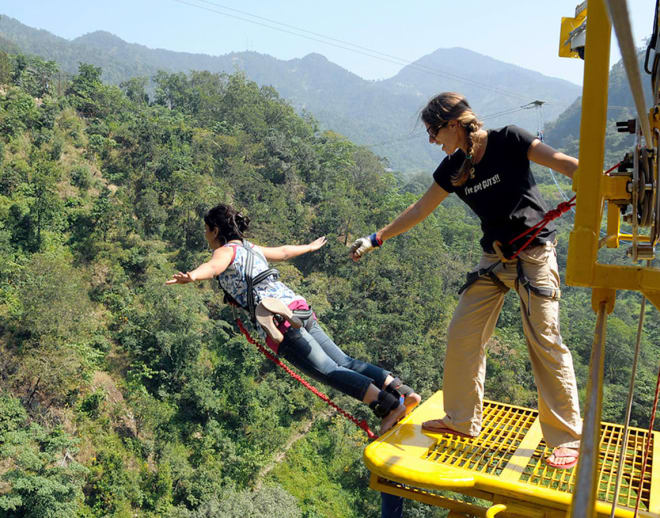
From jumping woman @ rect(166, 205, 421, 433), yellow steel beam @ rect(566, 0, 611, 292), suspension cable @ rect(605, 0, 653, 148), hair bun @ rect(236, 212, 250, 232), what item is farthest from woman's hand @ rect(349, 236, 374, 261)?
suspension cable @ rect(605, 0, 653, 148)

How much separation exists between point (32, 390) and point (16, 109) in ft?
42.5

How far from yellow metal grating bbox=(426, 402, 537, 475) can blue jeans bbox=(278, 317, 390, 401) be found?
0.47 metres

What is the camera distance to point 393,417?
9.14 ft

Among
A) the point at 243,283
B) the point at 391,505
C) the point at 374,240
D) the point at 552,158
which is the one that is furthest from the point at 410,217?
the point at 391,505

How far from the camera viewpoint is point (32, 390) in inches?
754

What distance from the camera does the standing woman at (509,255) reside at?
2.30 meters

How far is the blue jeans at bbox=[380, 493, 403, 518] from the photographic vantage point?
254 cm

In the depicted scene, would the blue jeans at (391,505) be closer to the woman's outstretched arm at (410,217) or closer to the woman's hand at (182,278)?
the woman's outstretched arm at (410,217)

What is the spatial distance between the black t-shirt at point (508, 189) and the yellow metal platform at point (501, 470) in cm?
80

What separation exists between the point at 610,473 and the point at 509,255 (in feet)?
2.81

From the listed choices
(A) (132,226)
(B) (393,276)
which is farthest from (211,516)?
(B) (393,276)

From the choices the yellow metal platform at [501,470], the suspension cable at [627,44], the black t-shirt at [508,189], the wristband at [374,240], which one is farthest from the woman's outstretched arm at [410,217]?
the suspension cable at [627,44]

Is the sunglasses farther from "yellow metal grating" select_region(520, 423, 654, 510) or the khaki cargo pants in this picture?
"yellow metal grating" select_region(520, 423, 654, 510)

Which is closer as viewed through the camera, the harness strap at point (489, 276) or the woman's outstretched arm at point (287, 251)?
the harness strap at point (489, 276)
